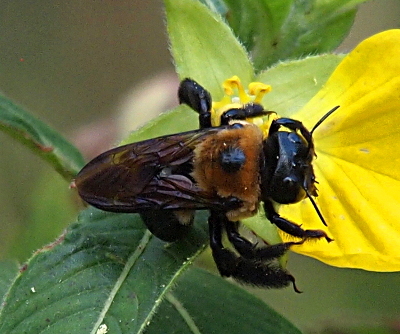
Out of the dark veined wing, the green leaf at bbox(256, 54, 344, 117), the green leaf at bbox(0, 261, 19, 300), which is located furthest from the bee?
the green leaf at bbox(0, 261, 19, 300)

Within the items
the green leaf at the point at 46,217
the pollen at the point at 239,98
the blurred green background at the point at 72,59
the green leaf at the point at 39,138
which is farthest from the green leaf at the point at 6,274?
the blurred green background at the point at 72,59

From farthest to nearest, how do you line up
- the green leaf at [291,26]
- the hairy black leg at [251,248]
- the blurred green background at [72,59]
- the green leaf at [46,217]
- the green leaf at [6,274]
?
the blurred green background at [72,59] → the green leaf at [46,217] → the green leaf at [6,274] → the green leaf at [291,26] → the hairy black leg at [251,248]

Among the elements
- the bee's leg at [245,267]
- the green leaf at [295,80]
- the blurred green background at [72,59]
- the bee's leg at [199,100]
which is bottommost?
the blurred green background at [72,59]

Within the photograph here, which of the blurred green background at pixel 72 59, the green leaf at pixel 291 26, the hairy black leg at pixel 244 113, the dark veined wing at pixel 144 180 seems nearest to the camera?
the dark veined wing at pixel 144 180

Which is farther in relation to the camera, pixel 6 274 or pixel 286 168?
pixel 6 274

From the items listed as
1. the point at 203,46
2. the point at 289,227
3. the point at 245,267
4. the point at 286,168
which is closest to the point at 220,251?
the point at 245,267

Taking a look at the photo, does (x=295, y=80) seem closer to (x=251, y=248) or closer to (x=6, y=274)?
(x=251, y=248)

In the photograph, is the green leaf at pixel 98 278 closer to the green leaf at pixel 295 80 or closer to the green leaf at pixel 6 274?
the green leaf at pixel 295 80
